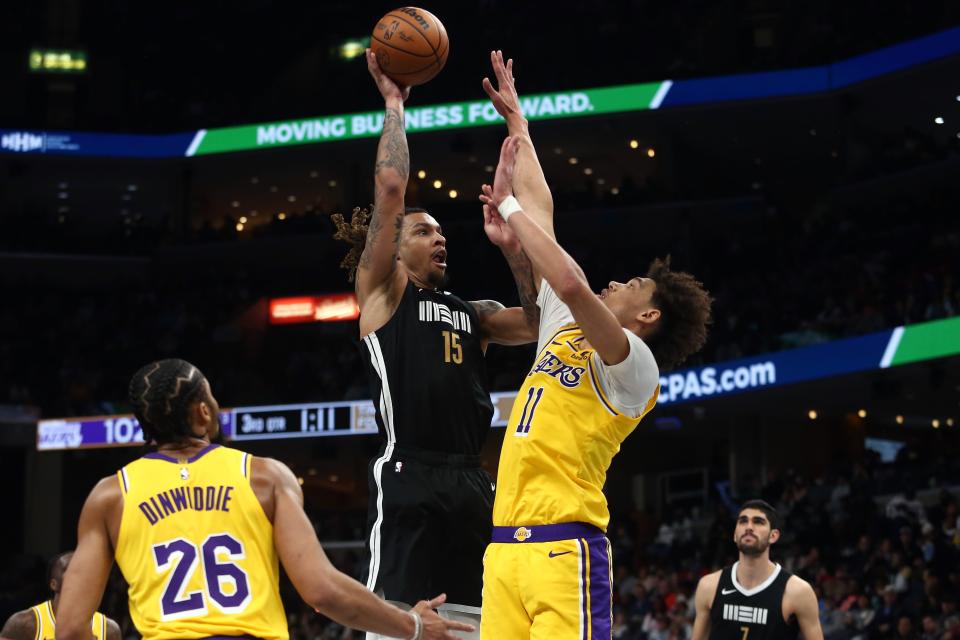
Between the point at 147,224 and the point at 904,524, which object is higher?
the point at 147,224

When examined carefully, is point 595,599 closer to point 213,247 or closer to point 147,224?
point 213,247

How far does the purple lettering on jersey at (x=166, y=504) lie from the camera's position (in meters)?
3.70

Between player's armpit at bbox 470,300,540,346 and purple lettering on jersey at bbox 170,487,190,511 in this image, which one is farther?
player's armpit at bbox 470,300,540,346

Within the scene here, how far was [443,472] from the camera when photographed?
537 centimetres

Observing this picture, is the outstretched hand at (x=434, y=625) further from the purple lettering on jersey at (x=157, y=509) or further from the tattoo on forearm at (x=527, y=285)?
the tattoo on forearm at (x=527, y=285)

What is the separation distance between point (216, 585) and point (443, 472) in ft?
5.87

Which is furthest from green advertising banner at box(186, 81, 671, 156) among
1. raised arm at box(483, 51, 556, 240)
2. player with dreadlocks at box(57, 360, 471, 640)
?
player with dreadlocks at box(57, 360, 471, 640)

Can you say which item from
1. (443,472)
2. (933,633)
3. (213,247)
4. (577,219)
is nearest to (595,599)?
(443,472)

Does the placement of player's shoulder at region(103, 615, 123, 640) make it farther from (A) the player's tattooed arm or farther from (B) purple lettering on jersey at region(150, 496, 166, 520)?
(B) purple lettering on jersey at region(150, 496, 166, 520)

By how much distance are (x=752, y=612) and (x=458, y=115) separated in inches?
747

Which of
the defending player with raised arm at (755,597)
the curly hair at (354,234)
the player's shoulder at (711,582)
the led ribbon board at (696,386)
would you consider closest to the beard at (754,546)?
the defending player with raised arm at (755,597)

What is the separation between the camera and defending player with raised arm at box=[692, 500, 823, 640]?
27.5 ft

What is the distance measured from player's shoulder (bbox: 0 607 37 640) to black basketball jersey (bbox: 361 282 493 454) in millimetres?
2722

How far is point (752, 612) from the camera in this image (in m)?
8.47
